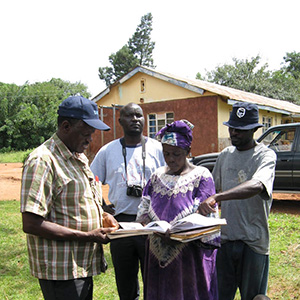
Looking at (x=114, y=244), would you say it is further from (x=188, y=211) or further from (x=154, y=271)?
(x=188, y=211)

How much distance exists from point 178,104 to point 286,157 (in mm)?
8467

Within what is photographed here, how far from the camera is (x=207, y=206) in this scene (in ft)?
7.14

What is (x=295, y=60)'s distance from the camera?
164 ft

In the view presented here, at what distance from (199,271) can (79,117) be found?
126 centimetres

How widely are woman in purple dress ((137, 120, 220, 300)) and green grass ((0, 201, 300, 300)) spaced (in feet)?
5.61

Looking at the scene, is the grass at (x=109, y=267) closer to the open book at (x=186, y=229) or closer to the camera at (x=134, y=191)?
the camera at (x=134, y=191)

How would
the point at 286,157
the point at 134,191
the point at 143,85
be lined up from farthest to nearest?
the point at 143,85 → the point at 286,157 → the point at 134,191

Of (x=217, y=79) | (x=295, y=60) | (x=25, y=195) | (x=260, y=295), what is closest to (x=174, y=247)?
(x=260, y=295)

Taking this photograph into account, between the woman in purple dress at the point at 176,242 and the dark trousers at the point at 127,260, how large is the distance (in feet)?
1.93

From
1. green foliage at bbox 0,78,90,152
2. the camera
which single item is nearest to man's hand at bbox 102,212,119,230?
the camera

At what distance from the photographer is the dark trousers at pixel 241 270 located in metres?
2.51

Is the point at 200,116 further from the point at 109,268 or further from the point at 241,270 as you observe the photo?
the point at 241,270

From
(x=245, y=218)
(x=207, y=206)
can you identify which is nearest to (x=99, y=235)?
(x=207, y=206)

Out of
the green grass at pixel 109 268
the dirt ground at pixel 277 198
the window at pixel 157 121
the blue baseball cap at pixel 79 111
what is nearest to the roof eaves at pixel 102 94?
the window at pixel 157 121
